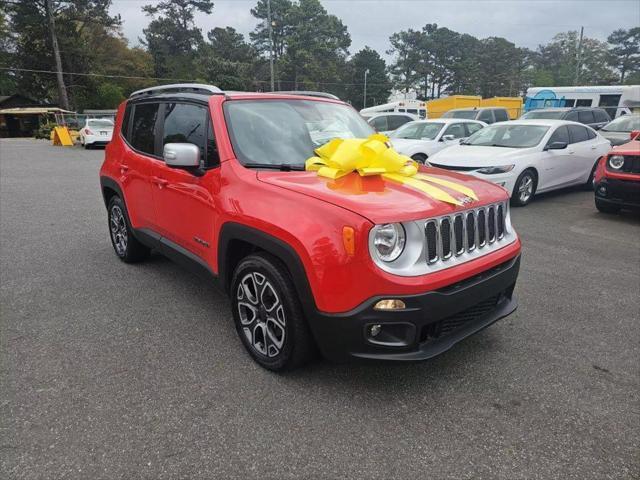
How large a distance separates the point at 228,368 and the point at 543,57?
12377 centimetres

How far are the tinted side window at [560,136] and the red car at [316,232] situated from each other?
614 cm

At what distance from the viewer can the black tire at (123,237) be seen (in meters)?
4.91

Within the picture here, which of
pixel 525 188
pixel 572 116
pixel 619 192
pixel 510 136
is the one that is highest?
pixel 572 116

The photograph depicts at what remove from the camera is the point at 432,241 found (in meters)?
2.57

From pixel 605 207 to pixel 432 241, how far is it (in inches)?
256

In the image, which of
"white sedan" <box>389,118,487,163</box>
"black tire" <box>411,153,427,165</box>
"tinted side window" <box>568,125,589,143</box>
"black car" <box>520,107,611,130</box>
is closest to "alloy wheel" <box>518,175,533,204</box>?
"tinted side window" <box>568,125,589,143</box>

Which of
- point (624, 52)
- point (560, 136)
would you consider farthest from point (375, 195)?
point (624, 52)

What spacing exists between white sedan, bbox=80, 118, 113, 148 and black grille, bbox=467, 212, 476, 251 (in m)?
22.6

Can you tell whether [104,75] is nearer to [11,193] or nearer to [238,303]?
[11,193]

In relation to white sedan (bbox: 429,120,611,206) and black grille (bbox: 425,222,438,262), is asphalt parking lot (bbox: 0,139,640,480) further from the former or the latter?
white sedan (bbox: 429,120,611,206)

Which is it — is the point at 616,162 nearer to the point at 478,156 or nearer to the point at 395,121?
Result: the point at 478,156

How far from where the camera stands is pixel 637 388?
287 centimetres

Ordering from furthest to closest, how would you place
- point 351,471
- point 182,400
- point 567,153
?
1. point 567,153
2. point 182,400
3. point 351,471

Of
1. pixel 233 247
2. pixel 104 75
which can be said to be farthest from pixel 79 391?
pixel 104 75
